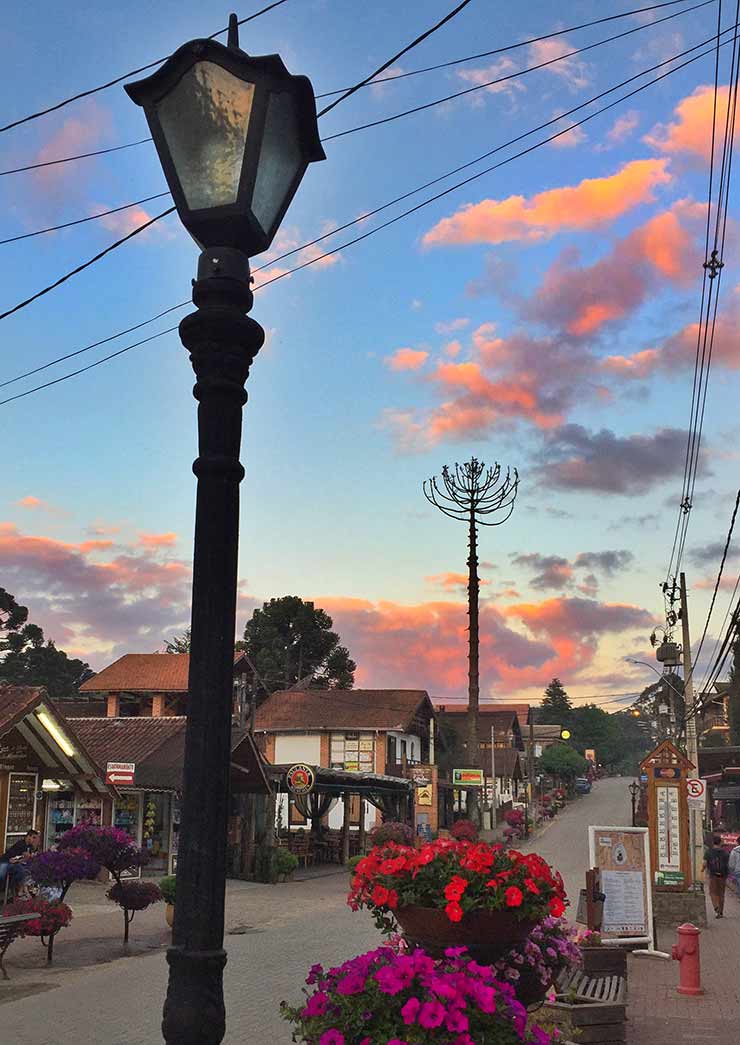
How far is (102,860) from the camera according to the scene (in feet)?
52.3

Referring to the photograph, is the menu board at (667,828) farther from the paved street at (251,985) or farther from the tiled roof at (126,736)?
the tiled roof at (126,736)

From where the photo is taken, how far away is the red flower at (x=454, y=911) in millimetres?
4957

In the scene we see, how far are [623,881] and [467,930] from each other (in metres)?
11.2

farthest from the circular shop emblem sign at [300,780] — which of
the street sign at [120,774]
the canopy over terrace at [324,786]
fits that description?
the street sign at [120,774]

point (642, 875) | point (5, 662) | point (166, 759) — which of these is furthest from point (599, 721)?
point (642, 875)

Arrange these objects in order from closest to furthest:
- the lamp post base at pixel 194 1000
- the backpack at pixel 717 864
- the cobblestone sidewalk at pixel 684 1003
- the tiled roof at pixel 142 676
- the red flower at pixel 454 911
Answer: the lamp post base at pixel 194 1000
the red flower at pixel 454 911
the cobblestone sidewalk at pixel 684 1003
the backpack at pixel 717 864
the tiled roof at pixel 142 676

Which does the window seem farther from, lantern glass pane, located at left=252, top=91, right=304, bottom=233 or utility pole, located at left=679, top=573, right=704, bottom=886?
lantern glass pane, located at left=252, top=91, right=304, bottom=233

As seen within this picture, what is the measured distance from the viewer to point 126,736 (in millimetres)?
30172

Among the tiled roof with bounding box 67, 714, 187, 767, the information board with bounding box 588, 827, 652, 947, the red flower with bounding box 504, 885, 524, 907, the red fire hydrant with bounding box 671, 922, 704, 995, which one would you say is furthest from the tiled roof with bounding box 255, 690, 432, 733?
the red flower with bounding box 504, 885, 524, 907

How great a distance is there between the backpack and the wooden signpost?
165cm

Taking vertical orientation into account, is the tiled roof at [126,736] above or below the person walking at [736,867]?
above

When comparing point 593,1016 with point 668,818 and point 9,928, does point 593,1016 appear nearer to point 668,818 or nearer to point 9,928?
point 9,928

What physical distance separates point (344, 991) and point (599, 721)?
155 metres

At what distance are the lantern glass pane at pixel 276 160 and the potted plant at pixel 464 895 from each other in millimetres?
3395
